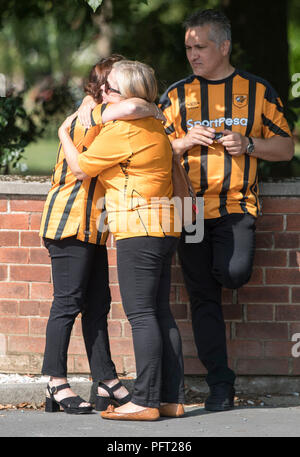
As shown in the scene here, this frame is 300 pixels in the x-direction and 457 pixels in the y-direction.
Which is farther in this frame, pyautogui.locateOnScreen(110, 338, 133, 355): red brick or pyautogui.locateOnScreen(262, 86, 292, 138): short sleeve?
pyautogui.locateOnScreen(110, 338, 133, 355): red brick

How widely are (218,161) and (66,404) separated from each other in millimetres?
1686

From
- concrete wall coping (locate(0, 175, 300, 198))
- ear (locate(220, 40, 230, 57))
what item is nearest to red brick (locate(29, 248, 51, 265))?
concrete wall coping (locate(0, 175, 300, 198))

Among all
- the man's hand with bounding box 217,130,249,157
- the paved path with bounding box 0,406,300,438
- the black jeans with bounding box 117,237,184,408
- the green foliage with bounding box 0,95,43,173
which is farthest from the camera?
the green foliage with bounding box 0,95,43,173

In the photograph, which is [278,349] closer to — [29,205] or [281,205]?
[281,205]

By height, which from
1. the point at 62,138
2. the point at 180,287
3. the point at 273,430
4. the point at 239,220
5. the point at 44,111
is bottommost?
the point at 273,430

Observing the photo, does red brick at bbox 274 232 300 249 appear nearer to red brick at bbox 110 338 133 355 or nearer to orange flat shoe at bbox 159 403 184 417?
red brick at bbox 110 338 133 355

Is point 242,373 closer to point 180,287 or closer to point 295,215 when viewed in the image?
point 180,287

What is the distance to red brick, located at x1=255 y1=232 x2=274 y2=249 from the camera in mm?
5238

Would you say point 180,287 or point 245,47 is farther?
point 245,47

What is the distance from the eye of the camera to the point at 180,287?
531 cm

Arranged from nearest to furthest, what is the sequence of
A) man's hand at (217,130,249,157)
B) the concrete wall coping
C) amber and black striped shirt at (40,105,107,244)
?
amber and black striped shirt at (40,105,107,244) → man's hand at (217,130,249,157) → the concrete wall coping

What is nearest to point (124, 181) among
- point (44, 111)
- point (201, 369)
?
point (201, 369)

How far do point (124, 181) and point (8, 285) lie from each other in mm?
1362

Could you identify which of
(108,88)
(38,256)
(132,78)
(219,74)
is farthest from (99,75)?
(38,256)
